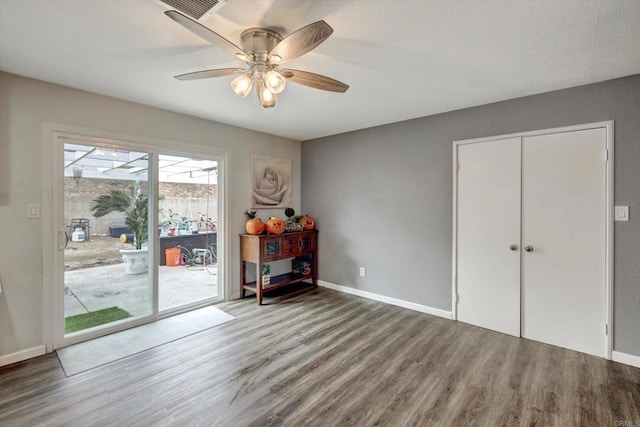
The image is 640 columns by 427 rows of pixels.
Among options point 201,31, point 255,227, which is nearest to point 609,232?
point 201,31

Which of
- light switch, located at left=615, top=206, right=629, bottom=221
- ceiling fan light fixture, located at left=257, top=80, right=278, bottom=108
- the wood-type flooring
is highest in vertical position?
ceiling fan light fixture, located at left=257, top=80, right=278, bottom=108

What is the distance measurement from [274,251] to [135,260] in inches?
66.7

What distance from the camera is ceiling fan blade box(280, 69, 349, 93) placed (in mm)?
1953

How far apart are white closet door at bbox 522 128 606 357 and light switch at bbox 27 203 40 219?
4.68 m

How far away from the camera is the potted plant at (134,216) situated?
312cm

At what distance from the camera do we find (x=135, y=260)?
3.27 m

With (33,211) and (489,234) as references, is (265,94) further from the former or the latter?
(489,234)

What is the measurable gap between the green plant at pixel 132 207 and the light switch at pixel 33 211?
46 centimetres

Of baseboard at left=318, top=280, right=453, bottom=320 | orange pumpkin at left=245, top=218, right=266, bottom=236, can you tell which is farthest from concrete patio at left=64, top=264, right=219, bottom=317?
baseboard at left=318, top=280, right=453, bottom=320

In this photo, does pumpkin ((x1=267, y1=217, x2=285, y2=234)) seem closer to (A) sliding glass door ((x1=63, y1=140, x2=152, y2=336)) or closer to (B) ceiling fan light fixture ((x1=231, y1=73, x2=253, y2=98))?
(A) sliding glass door ((x1=63, y1=140, x2=152, y2=336))

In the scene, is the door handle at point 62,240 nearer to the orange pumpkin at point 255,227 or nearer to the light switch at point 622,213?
the orange pumpkin at point 255,227

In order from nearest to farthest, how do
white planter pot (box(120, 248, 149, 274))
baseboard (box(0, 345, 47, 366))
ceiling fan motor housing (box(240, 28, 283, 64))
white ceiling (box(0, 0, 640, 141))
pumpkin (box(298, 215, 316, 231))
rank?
white ceiling (box(0, 0, 640, 141)) → ceiling fan motor housing (box(240, 28, 283, 64)) → baseboard (box(0, 345, 47, 366)) → white planter pot (box(120, 248, 149, 274)) → pumpkin (box(298, 215, 316, 231))

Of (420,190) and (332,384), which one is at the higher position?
(420,190)

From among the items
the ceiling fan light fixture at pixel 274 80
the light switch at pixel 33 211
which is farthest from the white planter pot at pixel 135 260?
the ceiling fan light fixture at pixel 274 80
